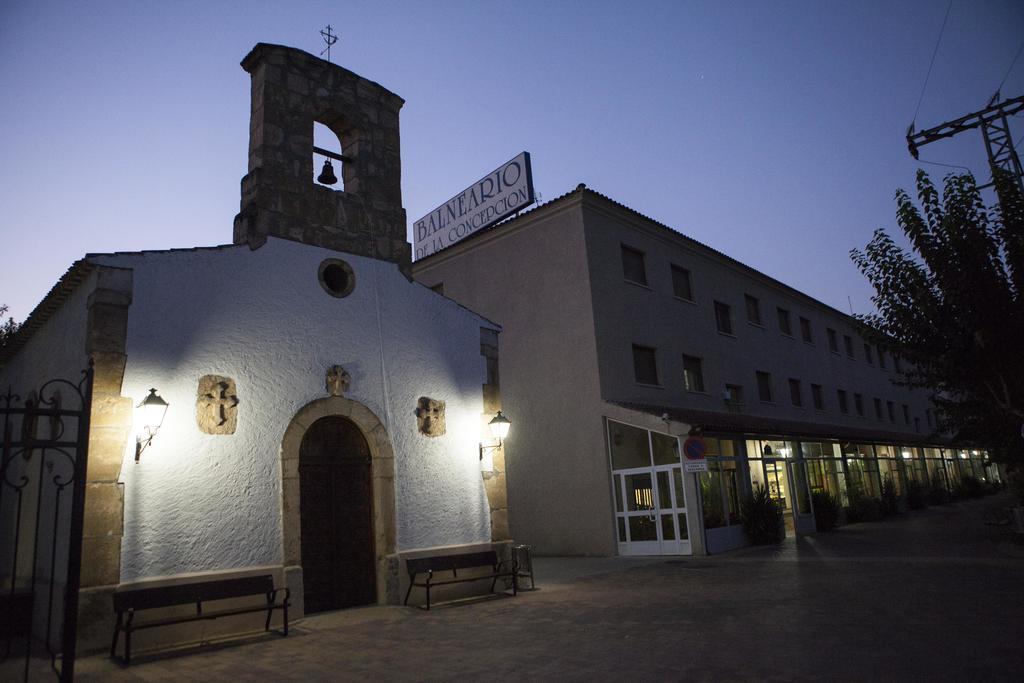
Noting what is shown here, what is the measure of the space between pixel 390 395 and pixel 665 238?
11.5 meters

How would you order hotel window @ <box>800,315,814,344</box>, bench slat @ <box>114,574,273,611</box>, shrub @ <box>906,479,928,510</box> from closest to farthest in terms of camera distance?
1. bench slat @ <box>114,574,273,611</box>
2. shrub @ <box>906,479,928,510</box>
3. hotel window @ <box>800,315,814,344</box>

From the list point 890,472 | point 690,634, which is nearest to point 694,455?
point 690,634

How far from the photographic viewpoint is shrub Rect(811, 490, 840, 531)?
60.6 ft

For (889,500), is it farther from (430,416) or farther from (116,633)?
(116,633)

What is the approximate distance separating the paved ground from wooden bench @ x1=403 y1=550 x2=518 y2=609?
39 centimetres

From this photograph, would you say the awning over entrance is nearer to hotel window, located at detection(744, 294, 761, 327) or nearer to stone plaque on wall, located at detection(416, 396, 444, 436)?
hotel window, located at detection(744, 294, 761, 327)

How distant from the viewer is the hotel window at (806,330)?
25.5 m

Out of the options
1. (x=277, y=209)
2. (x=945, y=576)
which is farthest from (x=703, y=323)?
(x=277, y=209)

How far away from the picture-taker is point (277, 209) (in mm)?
9141

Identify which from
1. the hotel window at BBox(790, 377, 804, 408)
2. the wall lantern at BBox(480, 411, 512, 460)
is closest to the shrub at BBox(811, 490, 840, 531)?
the hotel window at BBox(790, 377, 804, 408)

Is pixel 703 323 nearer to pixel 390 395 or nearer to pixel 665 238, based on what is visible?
pixel 665 238

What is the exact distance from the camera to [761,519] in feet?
52.4

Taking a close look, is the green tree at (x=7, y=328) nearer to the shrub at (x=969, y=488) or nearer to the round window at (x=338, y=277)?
the round window at (x=338, y=277)

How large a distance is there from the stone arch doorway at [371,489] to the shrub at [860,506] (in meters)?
16.6
